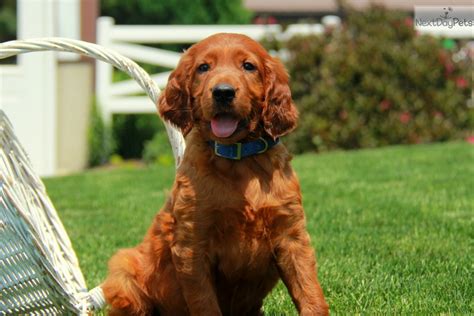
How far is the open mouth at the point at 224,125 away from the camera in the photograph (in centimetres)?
363

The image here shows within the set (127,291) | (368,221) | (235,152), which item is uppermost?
(235,152)

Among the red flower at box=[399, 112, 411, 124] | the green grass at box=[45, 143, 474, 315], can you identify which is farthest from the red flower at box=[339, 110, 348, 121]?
the green grass at box=[45, 143, 474, 315]

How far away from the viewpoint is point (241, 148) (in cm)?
370

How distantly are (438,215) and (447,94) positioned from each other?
592cm

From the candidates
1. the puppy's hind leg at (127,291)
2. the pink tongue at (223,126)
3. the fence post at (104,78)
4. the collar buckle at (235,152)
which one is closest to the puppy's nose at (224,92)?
the pink tongue at (223,126)

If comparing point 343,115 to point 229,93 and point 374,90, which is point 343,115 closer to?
point 374,90

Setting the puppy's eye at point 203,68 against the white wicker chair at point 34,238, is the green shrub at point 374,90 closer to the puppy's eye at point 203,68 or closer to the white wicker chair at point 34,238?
the white wicker chair at point 34,238

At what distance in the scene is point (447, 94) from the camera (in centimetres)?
1190

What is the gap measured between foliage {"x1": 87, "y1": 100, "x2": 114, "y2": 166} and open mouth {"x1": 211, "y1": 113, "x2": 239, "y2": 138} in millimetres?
9062

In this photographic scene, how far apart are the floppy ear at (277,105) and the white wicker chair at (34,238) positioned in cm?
73

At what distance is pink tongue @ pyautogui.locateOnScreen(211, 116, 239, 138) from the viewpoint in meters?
3.63

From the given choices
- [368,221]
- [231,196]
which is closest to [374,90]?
[368,221]

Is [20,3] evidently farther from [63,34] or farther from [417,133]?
[417,133]

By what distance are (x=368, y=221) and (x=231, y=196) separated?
2.80 metres
